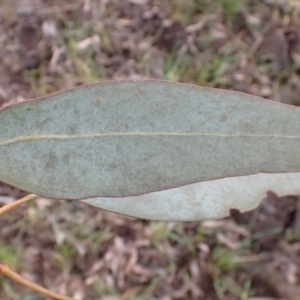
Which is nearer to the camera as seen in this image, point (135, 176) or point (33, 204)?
point (135, 176)

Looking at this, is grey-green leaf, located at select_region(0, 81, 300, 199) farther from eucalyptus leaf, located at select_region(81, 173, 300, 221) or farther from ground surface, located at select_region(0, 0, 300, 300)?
ground surface, located at select_region(0, 0, 300, 300)

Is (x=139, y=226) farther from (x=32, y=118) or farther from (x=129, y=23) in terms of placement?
(x=32, y=118)

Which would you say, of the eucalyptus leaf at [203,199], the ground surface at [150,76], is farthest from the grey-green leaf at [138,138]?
the ground surface at [150,76]

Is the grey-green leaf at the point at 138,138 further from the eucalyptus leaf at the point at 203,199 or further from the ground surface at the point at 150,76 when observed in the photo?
the ground surface at the point at 150,76

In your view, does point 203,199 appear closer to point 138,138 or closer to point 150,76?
point 138,138

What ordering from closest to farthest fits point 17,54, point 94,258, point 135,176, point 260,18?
1. point 135,176
2. point 94,258
3. point 17,54
4. point 260,18

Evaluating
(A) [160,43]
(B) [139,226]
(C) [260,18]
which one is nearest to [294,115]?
(B) [139,226]

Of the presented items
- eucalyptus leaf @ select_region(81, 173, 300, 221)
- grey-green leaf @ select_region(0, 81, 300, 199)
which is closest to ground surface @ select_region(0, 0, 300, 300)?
eucalyptus leaf @ select_region(81, 173, 300, 221)
